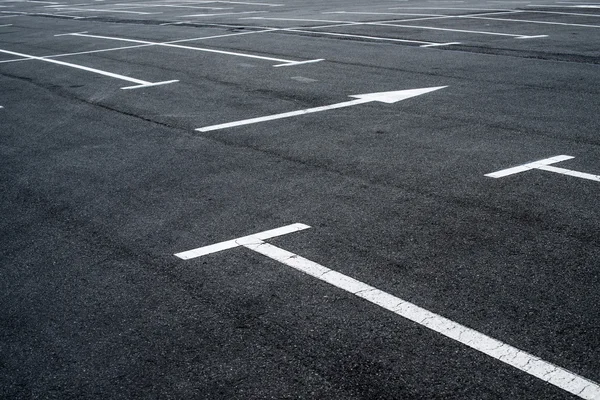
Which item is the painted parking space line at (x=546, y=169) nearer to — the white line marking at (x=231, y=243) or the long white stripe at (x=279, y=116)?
the white line marking at (x=231, y=243)

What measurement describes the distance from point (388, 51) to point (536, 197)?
9.53m

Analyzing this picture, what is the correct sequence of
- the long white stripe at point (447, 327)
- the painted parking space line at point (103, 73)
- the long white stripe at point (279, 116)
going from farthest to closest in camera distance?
1. the painted parking space line at point (103, 73)
2. the long white stripe at point (279, 116)
3. the long white stripe at point (447, 327)

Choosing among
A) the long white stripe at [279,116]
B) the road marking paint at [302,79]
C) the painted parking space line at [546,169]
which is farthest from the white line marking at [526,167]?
the road marking paint at [302,79]

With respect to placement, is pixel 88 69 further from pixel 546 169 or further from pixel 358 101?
pixel 546 169

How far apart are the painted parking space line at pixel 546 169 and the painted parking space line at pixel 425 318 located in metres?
2.30

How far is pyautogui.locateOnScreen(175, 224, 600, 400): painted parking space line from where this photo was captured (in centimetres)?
389

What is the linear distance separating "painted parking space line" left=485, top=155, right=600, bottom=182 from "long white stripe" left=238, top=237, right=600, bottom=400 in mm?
2637

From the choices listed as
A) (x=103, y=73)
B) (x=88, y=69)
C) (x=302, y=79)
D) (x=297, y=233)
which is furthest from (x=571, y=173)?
(x=88, y=69)

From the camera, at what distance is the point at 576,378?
389cm

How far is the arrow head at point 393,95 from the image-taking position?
35.8 ft

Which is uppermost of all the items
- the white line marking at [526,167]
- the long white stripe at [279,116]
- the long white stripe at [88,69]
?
the white line marking at [526,167]

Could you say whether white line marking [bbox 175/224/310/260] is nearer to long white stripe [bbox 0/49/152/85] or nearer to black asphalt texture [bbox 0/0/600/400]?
black asphalt texture [bbox 0/0/600/400]

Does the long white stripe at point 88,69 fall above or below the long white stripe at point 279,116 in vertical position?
below

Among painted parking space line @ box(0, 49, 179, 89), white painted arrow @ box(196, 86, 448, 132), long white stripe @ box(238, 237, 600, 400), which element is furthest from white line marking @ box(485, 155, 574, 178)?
painted parking space line @ box(0, 49, 179, 89)
